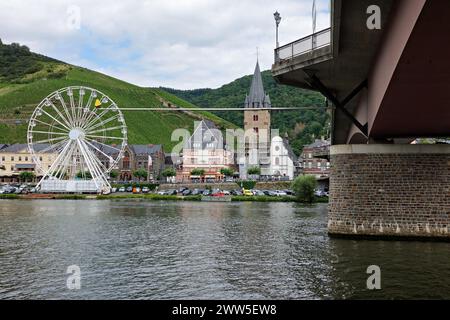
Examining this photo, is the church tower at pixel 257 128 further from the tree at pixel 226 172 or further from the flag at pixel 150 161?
the flag at pixel 150 161

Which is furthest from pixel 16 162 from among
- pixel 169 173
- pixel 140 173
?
pixel 169 173

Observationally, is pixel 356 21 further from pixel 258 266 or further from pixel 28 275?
pixel 28 275

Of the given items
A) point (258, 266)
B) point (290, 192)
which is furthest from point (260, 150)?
point (258, 266)

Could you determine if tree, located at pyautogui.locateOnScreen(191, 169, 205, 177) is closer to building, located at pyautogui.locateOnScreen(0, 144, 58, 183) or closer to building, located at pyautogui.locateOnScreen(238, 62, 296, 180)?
building, located at pyautogui.locateOnScreen(238, 62, 296, 180)

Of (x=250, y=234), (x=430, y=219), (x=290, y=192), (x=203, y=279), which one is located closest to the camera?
(x=203, y=279)

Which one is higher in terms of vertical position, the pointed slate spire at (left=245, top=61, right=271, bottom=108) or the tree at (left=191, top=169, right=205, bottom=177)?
the pointed slate spire at (left=245, top=61, right=271, bottom=108)

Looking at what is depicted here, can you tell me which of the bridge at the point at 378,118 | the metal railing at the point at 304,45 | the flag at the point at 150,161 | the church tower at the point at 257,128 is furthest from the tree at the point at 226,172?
the metal railing at the point at 304,45

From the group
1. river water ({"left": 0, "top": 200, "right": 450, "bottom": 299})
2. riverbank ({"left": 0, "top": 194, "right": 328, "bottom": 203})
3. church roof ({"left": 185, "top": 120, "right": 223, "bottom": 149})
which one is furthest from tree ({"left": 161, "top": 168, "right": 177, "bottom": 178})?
river water ({"left": 0, "top": 200, "right": 450, "bottom": 299})

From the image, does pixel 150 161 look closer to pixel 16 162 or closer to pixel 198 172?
pixel 198 172
